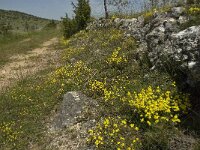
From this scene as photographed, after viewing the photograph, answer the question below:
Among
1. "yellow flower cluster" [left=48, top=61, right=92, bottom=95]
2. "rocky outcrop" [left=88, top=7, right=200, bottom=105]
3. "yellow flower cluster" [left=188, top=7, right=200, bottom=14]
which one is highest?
"yellow flower cluster" [left=188, top=7, right=200, bottom=14]

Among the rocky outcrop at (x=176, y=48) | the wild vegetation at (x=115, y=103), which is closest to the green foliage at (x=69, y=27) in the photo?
the wild vegetation at (x=115, y=103)

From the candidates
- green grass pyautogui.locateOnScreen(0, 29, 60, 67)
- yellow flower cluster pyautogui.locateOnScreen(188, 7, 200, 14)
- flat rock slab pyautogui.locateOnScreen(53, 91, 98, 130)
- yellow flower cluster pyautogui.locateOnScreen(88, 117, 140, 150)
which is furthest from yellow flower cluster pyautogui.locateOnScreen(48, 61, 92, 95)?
green grass pyautogui.locateOnScreen(0, 29, 60, 67)

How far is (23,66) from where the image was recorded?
798 inches

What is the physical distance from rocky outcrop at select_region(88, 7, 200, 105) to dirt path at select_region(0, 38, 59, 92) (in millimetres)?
6823

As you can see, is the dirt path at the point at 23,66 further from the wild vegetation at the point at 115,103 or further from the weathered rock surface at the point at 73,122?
the weathered rock surface at the point at 73,122

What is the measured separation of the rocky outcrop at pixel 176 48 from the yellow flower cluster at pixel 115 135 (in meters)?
1.79

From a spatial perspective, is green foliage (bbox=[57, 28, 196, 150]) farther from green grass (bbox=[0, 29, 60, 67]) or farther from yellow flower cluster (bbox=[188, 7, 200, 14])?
green grass (bbox=[0, 29, 60, 67])

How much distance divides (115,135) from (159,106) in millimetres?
1288

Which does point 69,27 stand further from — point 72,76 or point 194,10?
point 194,10

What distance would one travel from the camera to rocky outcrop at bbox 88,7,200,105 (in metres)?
8.13

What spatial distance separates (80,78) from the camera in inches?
503

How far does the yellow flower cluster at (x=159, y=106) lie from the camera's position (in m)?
8.02

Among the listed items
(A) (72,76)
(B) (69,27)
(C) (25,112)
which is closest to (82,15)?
(B) (69,27)

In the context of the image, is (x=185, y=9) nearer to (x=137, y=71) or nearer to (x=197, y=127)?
(x=137, y=71)
